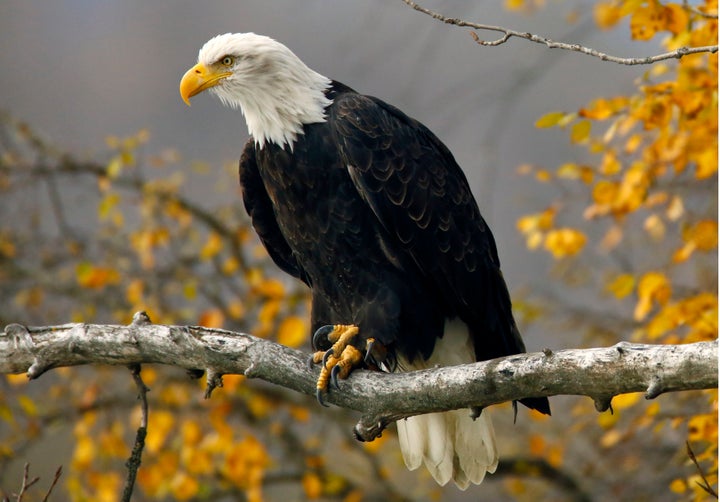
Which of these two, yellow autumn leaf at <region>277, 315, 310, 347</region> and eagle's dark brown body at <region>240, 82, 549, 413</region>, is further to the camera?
yellow autumn leaf at <region>277, 315, 310, 347</region>

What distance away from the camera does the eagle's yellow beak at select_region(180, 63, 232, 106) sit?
3.33 m

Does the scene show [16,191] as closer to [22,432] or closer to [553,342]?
[22,432]

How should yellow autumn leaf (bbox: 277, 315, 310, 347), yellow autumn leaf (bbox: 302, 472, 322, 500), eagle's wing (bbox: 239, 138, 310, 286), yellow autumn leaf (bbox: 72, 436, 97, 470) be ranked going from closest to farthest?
1. eagle's wing (bbox: 239, 138, 310, 286)
2. yellow autumn leaf (bbox: 277, 315, 310, 347)
3. yellow autumn leaf (bbox: 72, 436, 97, 470)
4. yellow autumn leaf (bbox: 302, 472, 322, 500)

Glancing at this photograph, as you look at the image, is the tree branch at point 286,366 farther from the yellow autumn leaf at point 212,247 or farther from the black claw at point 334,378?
the yellow autumn leaf at point 212,247

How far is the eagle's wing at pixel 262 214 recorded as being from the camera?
135 inches

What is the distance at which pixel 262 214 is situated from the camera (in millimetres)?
3547

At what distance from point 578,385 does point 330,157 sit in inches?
50.0

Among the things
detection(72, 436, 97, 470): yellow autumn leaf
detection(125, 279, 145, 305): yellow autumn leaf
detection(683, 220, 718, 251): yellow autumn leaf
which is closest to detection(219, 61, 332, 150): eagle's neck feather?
detection(683, 220, 718, 251): yellow autumn leaf

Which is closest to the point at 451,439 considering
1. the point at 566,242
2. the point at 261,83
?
the point at 566,242

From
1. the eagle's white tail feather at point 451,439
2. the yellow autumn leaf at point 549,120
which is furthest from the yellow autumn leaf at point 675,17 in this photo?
the eagle's white tail feather at point 451,439

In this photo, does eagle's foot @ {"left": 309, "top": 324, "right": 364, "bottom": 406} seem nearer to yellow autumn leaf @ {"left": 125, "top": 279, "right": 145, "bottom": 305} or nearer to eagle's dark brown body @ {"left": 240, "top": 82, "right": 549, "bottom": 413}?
eagle's dark brown body @ {"left": 240, "top": 82, "right": 549, "bottom": 413}

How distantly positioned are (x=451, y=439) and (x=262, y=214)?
1.13 meters

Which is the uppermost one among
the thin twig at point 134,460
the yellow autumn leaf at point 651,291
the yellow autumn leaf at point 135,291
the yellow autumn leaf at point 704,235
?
the yellow autumn leaf at point 135,291

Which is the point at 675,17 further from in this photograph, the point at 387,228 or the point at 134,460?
the point at 134,460
